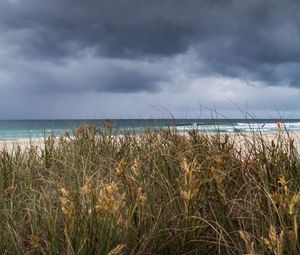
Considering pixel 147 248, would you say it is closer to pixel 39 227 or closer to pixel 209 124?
pixel 39 227

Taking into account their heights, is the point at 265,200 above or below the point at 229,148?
below

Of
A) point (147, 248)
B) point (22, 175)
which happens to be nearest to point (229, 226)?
point (147, 248)

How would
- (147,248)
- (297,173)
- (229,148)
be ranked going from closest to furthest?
(147,248), (297,173), (229,148)

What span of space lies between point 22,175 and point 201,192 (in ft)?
7.42

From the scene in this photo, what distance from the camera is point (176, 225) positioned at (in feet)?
8.55

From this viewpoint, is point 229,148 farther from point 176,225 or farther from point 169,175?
point 176,225

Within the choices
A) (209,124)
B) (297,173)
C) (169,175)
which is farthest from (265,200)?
(209,124)

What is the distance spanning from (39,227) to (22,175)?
68.0 inches

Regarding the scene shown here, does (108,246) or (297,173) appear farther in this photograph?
(297,173)

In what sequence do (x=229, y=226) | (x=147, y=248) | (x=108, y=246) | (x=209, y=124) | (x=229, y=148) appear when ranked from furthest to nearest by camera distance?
(x=209, y=124) → (x=229, y=148) → (x=229, y=226) → (x=147, y=248) → (x=108, y=246)

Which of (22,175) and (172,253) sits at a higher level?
(22,175)

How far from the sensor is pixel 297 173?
3.48 metres

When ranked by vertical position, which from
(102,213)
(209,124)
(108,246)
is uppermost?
(209,124)

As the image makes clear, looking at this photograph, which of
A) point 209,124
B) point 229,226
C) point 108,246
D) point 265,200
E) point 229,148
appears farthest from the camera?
point 209,124
